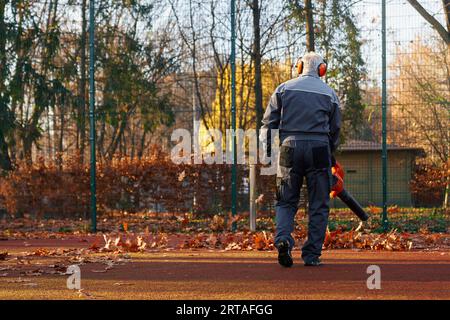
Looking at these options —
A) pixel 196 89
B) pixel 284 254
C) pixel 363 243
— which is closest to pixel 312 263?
pixel 284 254

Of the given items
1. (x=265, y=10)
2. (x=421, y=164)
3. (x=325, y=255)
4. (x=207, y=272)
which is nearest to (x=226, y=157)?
(x=265, y=10)

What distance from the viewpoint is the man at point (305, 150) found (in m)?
7.22

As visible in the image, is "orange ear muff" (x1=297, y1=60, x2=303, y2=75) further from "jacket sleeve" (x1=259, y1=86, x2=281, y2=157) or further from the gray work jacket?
"jacket sleeve" (x1=259, y1=86, x2=281, y2=157)

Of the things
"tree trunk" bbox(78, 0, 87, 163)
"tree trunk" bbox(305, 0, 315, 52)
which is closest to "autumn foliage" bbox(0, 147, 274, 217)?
"tree trunk" bbox(78, 0, 87, 163)

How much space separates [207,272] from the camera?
7.14m

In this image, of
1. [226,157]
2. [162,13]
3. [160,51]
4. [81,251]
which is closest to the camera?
[81,251]

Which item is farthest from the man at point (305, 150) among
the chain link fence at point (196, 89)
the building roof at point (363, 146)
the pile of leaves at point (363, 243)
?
the building roof at point (363, 146)

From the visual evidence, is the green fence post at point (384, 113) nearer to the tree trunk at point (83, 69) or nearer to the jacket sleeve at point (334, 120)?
the jacket sleeve at point (334, 120)

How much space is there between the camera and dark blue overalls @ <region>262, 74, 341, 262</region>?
7230 mm

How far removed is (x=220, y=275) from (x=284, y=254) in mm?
648

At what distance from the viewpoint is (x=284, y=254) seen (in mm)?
7145
